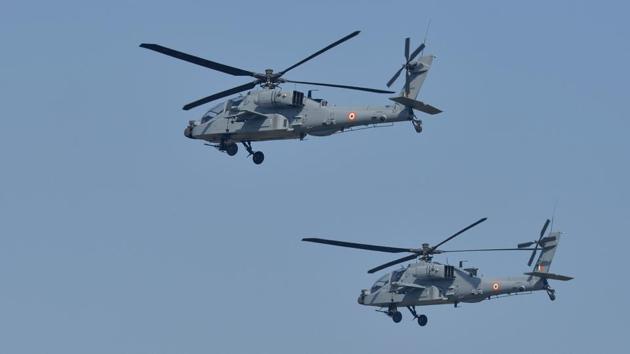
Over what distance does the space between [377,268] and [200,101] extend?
1627 cm

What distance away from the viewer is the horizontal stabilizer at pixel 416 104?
238ft

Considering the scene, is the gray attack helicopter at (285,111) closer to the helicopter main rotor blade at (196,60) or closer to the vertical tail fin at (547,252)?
the helicopter main rotor blade at (196,60)

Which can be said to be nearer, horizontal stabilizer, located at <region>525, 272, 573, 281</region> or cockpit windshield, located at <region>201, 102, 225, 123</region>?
cockpit windshield, located at <region>201, 102, 225, 123</region>

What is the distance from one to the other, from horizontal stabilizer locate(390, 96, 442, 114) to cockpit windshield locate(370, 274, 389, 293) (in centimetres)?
1658

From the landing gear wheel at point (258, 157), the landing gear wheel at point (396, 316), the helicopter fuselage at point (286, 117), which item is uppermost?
the helicopter fuselage at point (286, 117)

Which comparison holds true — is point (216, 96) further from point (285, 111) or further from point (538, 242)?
point (538, 242)

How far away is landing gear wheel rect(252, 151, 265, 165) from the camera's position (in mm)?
77938

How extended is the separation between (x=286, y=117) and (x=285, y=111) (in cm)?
42

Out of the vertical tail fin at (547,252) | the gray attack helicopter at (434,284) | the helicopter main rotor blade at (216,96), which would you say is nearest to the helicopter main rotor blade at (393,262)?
the gray attack helicopter at (434,284)

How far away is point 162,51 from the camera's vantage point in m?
71.7

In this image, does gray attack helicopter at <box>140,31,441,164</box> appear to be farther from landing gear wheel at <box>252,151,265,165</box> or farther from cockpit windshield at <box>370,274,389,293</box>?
cockpit windshield at <box>370,274,389,293</box>

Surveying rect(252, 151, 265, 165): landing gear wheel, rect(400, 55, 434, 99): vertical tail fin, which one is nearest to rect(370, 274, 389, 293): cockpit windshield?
rect(252, 151, 265, 165): landing gear wheel

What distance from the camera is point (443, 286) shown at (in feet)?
277

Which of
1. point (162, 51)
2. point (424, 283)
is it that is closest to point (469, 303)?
point (424, 283)
